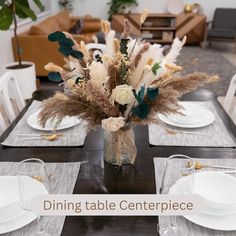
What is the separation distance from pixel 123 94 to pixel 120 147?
0.75 ft

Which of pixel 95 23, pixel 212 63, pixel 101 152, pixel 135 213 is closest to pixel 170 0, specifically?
pixel 95 23

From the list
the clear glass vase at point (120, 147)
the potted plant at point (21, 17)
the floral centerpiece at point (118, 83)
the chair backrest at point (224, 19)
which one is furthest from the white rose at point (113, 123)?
the chair backrest at point (224, 19)

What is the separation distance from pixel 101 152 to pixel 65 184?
259 millimetres

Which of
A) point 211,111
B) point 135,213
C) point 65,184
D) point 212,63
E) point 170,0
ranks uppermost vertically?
point 135,213

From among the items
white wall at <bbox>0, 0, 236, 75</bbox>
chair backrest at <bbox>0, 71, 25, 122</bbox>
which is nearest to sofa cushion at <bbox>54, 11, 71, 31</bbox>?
white wall at <bbox>0, 0, 236, 75</bbox>

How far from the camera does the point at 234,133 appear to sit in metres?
1.42

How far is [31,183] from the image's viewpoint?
2.75ft

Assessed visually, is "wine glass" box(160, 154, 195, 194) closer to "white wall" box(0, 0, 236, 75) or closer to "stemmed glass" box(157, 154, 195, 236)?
"stemmed glass" box(157, 154, 195, 236)

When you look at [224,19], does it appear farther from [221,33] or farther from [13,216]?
[13,216]

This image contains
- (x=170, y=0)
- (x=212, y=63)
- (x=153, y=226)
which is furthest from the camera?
(x=170, y=0)

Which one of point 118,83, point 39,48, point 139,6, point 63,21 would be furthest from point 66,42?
point 139,6

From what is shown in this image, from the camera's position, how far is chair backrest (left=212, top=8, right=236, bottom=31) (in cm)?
662

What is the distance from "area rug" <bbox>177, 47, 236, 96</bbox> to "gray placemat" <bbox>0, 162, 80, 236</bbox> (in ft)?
10.7

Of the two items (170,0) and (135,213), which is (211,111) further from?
(170,0)
